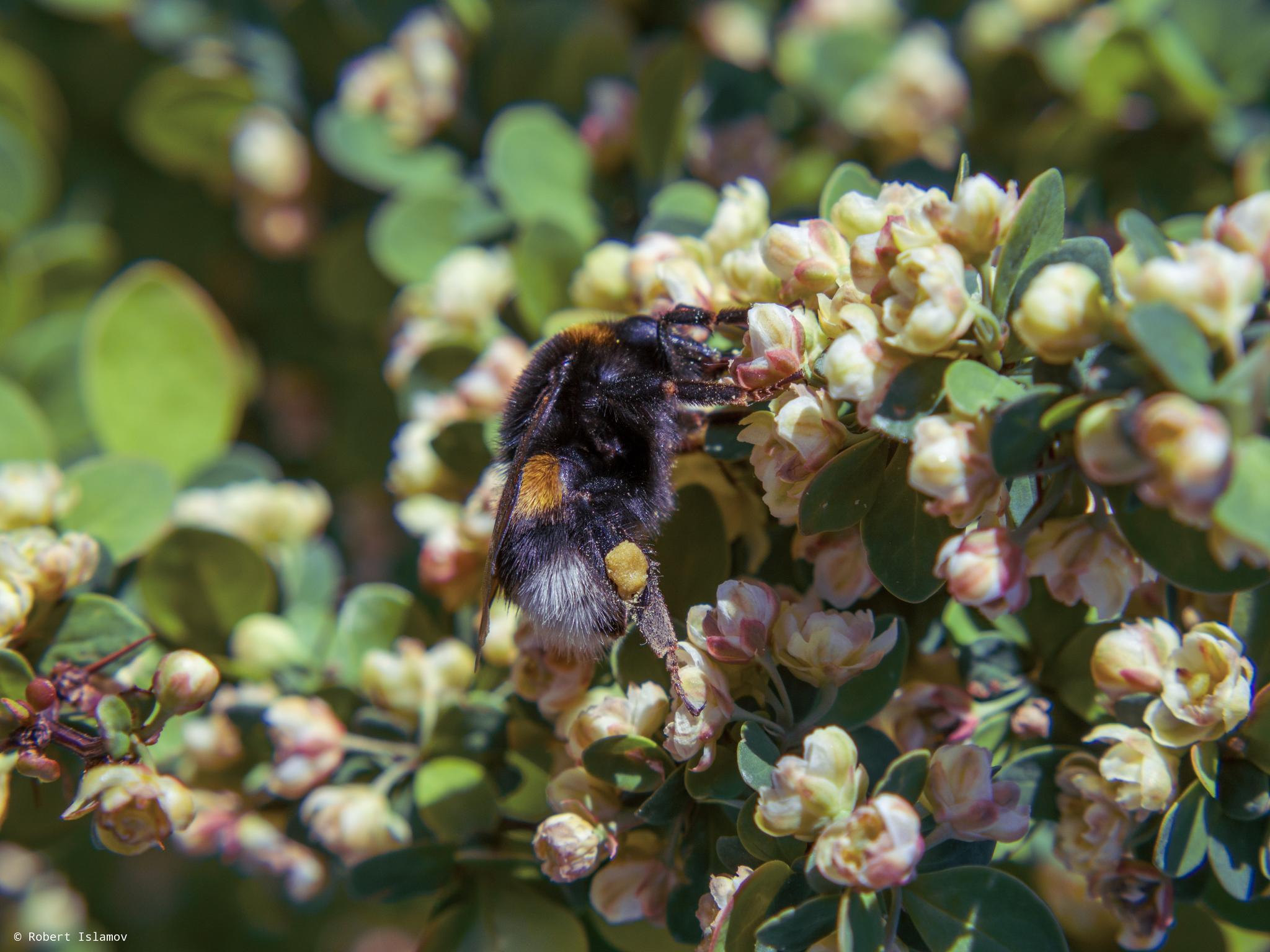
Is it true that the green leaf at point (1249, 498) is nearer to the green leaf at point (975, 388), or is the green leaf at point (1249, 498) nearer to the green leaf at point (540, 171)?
the green leaf at point (975, 388)

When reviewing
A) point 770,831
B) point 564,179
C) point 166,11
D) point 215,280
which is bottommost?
point 770,831

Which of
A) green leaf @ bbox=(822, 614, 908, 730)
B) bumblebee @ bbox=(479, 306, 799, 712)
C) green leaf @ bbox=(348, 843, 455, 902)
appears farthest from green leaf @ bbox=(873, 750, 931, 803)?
green leaf @ bbox=(348, 843, 455, 902)

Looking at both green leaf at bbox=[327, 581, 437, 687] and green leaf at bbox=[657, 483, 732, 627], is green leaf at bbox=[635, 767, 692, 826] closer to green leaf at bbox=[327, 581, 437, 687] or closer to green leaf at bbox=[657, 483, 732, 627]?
green leaf at bbox=[657, 483, 732, 627]

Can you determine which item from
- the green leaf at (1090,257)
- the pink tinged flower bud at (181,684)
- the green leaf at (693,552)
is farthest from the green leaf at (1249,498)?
the pink tinged flower bud at (181,684)

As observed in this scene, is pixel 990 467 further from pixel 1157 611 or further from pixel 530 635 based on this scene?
pixel 530 635

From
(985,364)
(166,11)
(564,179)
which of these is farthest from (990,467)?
(166,11)

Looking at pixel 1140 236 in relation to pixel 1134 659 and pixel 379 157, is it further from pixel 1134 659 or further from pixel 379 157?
pixel 379 157
